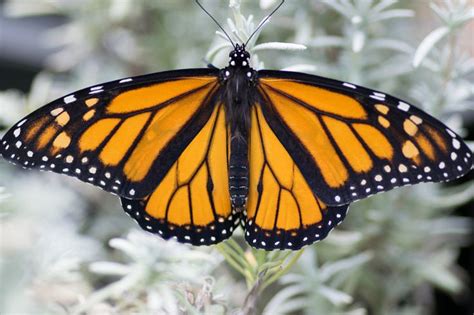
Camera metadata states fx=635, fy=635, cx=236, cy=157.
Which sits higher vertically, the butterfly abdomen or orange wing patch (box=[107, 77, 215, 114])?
orange wing patch (box=[107, 77, 215, 114])

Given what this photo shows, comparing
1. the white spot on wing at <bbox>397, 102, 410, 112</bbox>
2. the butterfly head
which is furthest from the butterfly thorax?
the white spot on wing at <bbox>397, 102, 410, 112</bbox>

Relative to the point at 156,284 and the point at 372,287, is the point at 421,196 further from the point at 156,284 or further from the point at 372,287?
the point at 156,284

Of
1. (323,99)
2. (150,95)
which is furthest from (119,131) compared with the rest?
(323,99)

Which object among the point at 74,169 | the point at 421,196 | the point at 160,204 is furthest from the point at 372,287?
the point at 74,169

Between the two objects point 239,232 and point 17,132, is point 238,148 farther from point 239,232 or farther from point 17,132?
point 17,132

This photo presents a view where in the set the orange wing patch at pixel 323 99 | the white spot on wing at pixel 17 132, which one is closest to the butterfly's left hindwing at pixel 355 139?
the orange wing patch at pixel 323 99

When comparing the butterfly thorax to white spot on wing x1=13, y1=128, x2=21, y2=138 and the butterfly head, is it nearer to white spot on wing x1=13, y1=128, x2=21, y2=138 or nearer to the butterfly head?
the butterfly head

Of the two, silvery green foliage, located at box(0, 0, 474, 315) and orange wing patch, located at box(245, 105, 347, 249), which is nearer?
silvery green foliage, located at box(0, 0, 474, 315)
